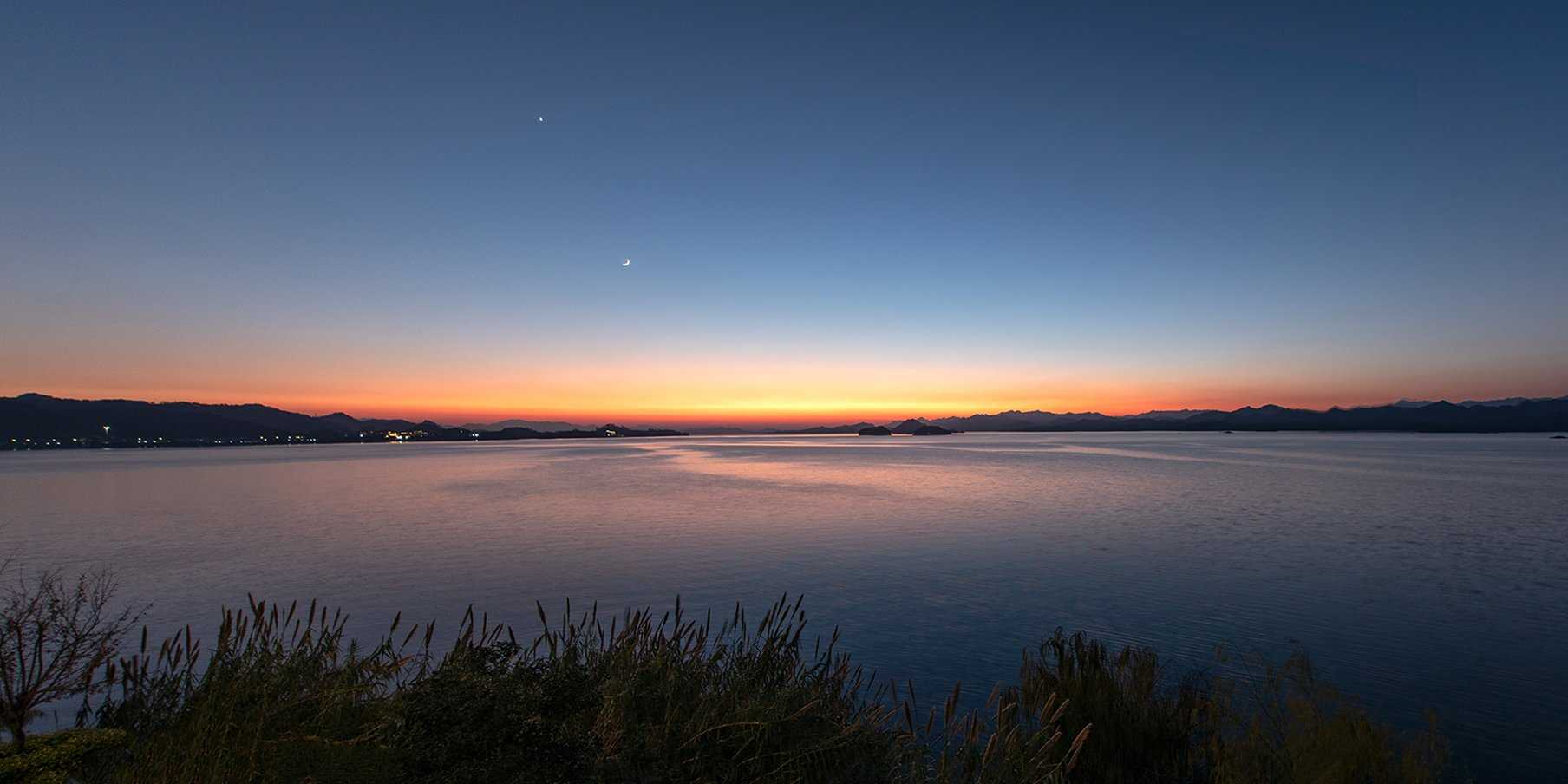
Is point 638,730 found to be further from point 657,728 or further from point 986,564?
point 986,564

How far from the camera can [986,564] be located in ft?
94.4

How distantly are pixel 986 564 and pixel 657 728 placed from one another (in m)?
23.5

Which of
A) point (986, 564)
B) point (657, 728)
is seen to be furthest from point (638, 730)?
point (986, 564)

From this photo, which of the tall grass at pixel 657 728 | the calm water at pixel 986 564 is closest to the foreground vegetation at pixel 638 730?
the tall grass at pixel 657 728

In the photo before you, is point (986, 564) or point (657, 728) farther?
point (986, 564)

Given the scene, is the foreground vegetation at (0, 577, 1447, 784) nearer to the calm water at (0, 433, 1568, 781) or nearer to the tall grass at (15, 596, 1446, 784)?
the tall grass at (15, 596, 1446, 784)

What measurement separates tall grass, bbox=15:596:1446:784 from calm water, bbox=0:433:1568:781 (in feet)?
14.8

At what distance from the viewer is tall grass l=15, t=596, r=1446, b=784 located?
6512 millimetres

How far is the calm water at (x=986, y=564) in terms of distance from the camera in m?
16.7

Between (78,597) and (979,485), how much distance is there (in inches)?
2556

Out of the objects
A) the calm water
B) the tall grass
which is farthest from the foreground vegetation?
the calm water

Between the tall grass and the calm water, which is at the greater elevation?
the tall grass

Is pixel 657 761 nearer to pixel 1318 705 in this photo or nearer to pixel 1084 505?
pixel 1318 705

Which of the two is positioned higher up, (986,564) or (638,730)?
(638,730)
